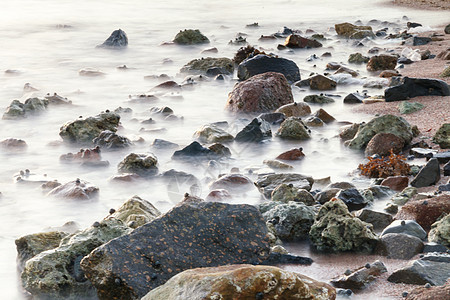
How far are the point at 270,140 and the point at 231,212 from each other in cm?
361

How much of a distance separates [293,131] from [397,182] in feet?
7.08

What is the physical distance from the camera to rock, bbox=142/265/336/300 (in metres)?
2.92

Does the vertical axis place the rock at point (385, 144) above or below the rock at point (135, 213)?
below

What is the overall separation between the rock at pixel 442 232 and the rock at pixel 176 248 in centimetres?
119

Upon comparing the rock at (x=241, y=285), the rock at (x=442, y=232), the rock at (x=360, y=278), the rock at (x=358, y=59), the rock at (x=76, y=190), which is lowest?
the rock at (x=358, y=59)

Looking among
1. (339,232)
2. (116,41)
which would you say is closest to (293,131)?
(339,232)

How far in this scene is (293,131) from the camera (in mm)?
7707

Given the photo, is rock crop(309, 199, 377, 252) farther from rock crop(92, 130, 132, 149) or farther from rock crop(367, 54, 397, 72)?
rock crop(367, 54, 397, 72)

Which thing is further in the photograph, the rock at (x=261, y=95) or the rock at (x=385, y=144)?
the rock at (x=261, y=95)

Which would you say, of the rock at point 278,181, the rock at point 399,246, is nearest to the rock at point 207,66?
the rock at point 278,181

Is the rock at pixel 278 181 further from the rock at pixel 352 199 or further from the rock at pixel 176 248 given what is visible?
the rock at pixel 176 248

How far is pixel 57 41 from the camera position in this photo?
16.2m

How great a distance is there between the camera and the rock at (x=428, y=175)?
571 centimetres

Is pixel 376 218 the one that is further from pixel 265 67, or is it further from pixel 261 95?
pixel 265 67
